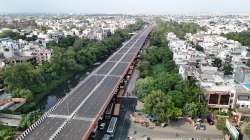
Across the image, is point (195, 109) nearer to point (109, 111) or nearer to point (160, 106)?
point (160, 106)

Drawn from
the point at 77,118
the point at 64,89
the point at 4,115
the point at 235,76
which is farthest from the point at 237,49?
the point at 4,115

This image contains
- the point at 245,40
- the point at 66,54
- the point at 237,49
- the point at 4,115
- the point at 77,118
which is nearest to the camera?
the point at 77,118

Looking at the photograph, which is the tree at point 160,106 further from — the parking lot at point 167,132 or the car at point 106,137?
the car at point 106,137

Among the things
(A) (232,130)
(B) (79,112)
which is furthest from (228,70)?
(B) (79,112)

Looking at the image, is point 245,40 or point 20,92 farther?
point 245,40

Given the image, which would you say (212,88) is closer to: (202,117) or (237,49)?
(202,117)

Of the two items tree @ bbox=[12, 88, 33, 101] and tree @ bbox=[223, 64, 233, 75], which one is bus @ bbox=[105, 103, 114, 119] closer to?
tree @ bbox=[12, 88, 33, 101]
